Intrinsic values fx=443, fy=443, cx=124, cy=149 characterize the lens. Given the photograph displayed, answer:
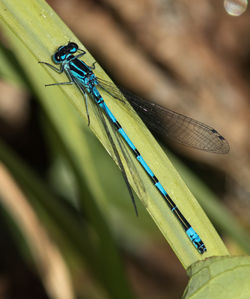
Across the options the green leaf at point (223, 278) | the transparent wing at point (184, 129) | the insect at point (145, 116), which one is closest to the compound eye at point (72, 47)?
the insect at point (145, 116)

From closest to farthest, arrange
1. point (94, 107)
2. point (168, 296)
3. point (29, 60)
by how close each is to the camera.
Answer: point (94, 107) < point (29, 60) < point (168, 296)

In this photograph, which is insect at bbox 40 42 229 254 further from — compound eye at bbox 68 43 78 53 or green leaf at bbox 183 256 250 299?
green leaf at bbox 183 256 250 299

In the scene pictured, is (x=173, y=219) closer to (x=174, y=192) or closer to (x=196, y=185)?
(x=174, y=192)

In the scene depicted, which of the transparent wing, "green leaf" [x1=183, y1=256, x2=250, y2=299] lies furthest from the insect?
"green leaf" [x1=183, y1=256, x2=250, y2=299]

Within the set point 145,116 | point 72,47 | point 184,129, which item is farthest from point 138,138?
point 184,129

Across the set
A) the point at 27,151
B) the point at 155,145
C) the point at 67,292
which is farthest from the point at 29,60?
the point at 27,151

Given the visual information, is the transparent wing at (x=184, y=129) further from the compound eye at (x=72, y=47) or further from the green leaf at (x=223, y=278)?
the green leaf at (x=223, y=278)

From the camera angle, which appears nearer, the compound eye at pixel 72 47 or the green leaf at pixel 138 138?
the green leaf at pixel 138 138

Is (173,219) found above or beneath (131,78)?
beneath
